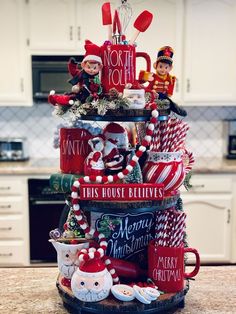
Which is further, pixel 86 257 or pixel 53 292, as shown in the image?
pixel 53 292

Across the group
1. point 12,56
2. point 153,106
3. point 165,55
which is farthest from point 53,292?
point 12,56

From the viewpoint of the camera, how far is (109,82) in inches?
52.8

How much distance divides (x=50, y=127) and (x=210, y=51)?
149 centimetres

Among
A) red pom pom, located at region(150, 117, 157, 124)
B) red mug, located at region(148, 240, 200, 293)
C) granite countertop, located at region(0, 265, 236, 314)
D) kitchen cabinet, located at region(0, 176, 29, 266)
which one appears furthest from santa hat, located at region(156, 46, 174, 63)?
kitchen cabinet, located at region(0, 176, 29, 266)

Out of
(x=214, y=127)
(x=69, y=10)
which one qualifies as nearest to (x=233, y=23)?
(x=214, y=127)

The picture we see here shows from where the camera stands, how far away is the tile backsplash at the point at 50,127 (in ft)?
12.8

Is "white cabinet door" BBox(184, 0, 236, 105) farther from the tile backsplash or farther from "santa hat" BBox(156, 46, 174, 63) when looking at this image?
"santa hat" BBox(156, 46, 174, 63)

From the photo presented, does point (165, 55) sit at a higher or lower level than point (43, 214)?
higher

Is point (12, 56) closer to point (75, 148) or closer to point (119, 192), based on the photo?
point (75, 148)

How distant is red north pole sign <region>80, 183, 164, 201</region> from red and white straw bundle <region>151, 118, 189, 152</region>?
0.48 feet

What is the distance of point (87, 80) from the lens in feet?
4.32

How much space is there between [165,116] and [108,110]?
0.18 m

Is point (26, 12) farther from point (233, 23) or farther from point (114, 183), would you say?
point (114, 183)

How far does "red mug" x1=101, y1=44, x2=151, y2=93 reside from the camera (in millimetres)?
1328
